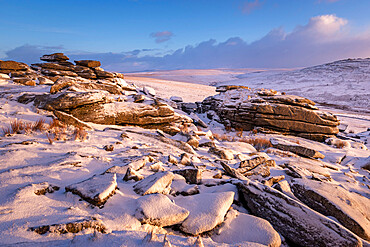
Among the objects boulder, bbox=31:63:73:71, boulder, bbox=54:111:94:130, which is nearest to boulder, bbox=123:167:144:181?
boulder, bbox=54:111:94:130

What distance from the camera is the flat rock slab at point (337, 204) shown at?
2516 millimetres

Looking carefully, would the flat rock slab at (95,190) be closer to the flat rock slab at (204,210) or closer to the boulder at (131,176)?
the boulder at (131,176)

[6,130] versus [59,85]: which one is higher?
[59,85]

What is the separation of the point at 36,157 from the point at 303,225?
414 centimetres

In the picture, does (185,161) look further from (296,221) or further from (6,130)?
(6,130)

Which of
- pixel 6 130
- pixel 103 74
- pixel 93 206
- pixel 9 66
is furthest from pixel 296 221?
pixel 9 66

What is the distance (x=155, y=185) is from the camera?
99.0 inches

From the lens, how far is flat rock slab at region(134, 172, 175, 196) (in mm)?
2431

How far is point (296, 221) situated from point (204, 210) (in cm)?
118

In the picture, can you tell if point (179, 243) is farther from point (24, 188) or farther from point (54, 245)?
point (24, 188)

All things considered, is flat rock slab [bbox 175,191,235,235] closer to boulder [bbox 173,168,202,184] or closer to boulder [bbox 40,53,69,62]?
boulder [bbox 173,168,202,184]

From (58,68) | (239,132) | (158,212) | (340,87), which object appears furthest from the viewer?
(340,87)

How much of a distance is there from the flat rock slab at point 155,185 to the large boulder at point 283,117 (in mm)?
11382

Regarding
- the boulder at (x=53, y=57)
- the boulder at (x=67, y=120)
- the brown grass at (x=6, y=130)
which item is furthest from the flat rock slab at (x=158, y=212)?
the boulder at (x=53, y=57)
